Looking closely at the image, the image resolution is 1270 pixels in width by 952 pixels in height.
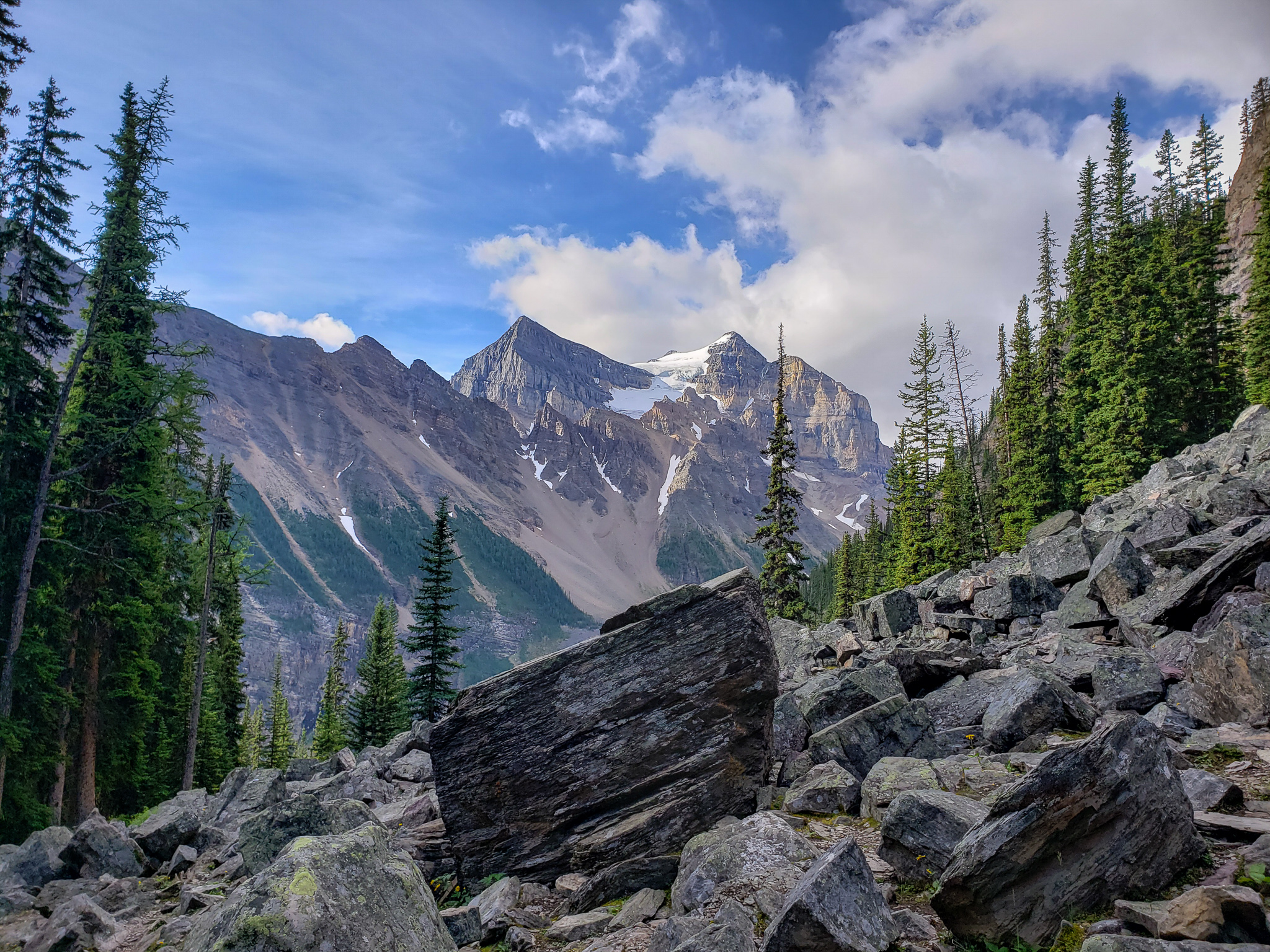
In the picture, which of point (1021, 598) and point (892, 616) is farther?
point (892, 616)

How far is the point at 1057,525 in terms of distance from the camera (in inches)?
1179

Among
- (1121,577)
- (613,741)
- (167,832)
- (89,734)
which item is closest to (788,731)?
(613,741)

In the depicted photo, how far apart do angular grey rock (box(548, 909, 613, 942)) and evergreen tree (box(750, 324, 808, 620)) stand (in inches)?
1160

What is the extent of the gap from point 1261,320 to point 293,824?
168 ft

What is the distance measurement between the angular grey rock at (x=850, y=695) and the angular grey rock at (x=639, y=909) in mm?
4937

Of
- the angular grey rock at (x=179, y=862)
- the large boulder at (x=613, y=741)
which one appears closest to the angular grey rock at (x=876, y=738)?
the large boulder at (x=613, y=741)

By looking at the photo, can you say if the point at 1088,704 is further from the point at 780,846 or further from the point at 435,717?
the point at 435,717

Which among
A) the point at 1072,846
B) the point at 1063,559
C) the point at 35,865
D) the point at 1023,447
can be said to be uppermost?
the point at 1023,447

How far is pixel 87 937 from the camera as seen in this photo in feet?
31.2

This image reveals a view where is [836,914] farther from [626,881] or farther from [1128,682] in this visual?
[1128,682]

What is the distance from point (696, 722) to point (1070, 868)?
17.3 feet

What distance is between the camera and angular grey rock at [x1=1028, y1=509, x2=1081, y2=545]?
28.7 m

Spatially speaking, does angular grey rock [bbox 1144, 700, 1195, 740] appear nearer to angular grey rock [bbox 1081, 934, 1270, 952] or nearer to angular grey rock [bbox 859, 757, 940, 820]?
angular grey rock [bbox 859, 757, 940, 820]

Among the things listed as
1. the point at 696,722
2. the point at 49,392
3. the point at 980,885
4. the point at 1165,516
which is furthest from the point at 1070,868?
the point at 49,392
